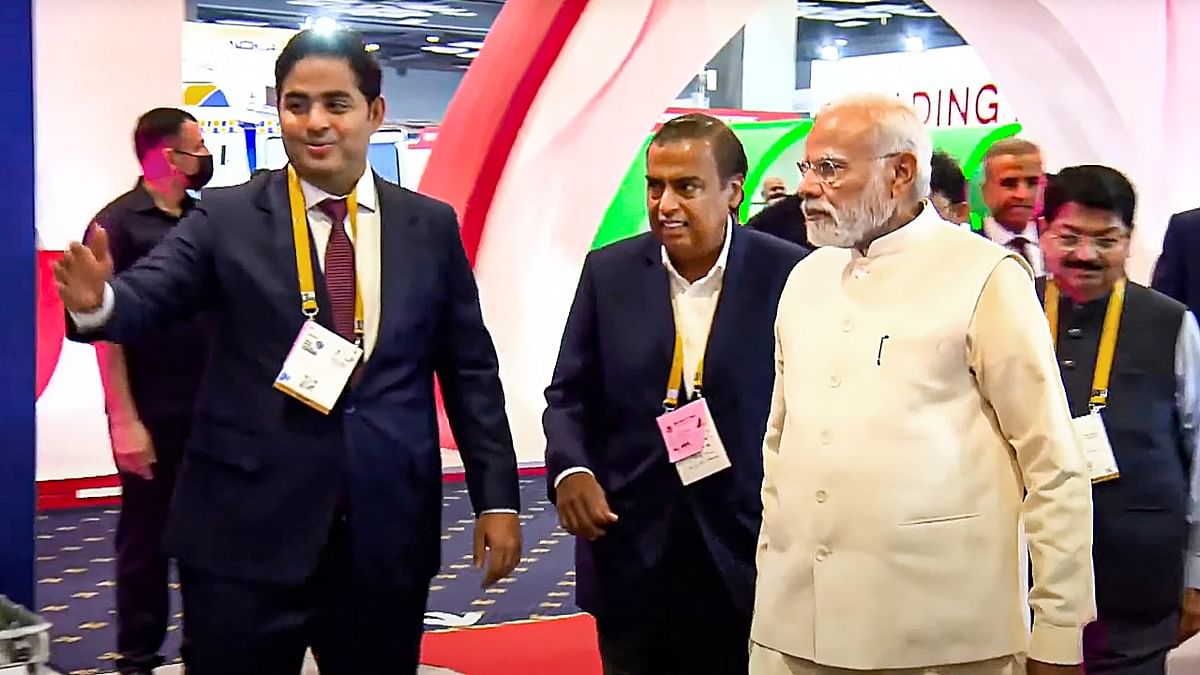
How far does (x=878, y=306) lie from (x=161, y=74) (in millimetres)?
4950

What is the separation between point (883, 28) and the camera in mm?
11930

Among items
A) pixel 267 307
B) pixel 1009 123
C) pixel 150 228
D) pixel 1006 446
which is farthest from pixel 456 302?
pixel 1009 123

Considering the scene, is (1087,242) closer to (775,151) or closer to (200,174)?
(200,174)

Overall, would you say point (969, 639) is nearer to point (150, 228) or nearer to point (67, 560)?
point (150, 228)

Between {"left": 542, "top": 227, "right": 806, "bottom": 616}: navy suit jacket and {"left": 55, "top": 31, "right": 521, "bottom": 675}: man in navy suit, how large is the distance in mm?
402

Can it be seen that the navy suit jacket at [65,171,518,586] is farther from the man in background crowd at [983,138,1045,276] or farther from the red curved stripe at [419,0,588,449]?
the red curved stripe at [419,0,588,449]

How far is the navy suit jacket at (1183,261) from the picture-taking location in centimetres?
365

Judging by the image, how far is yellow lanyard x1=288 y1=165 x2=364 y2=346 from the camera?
2.26m

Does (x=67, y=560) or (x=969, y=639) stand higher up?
(x=969, y=639)

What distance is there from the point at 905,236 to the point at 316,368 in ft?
3.18

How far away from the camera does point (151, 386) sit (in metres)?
3.86

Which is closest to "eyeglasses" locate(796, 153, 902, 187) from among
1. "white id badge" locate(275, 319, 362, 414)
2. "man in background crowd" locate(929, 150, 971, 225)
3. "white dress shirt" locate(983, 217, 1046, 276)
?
"white id badge" locate(275, 319, 362, 414)

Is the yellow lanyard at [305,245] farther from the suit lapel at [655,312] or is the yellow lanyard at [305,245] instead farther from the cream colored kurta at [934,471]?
the cream colored kurta at [934,471]

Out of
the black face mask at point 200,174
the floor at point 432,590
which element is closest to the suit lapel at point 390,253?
the black face mask at point 200,174
